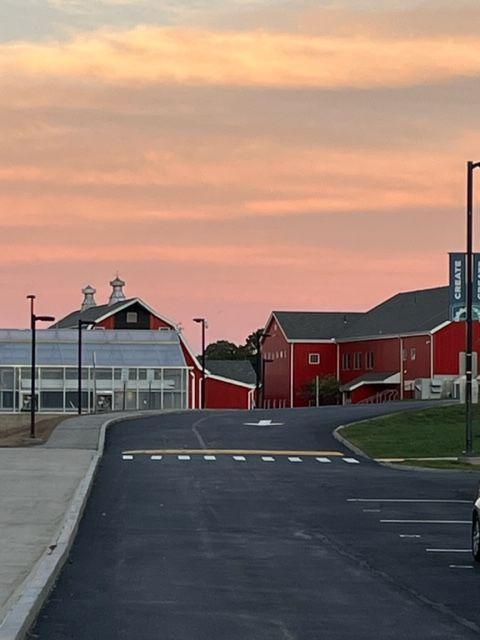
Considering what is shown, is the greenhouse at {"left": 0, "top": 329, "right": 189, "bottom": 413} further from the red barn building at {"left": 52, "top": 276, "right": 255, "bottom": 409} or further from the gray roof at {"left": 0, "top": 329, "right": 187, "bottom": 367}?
the red barn building at {"left": 52, "top": 276, "right": 255, "bottom": 409}

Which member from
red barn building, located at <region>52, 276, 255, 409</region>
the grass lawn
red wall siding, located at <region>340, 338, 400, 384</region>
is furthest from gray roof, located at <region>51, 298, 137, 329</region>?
the grass lawn

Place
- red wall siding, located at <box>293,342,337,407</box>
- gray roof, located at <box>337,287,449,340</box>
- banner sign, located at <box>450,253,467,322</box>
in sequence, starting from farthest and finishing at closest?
red wall siding, located at <box>293,342,337,407</box>
gray roof, located at <box>337,287,449,340</box>
banner sign, located at <box>450,253,467,322</box>

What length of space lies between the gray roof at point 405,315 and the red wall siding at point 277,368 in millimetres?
5330

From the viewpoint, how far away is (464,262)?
4628cm

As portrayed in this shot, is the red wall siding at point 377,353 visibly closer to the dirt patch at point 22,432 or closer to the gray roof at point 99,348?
the gray roof at point 99,348

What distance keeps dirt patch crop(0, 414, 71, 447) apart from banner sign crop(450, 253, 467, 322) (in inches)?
662

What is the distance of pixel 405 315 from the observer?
375ft

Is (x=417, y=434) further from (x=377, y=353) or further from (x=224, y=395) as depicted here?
(x=224, y=395)

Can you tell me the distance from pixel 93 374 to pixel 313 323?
107 feet

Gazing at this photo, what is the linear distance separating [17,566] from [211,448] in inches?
1275

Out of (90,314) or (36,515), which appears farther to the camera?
(90,314)

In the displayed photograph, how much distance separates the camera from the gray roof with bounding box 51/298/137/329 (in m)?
118

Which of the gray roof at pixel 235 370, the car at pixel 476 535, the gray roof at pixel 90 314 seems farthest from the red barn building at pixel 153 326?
the car at pixel 476 535

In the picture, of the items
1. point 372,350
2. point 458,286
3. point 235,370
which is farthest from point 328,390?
point 458,286
